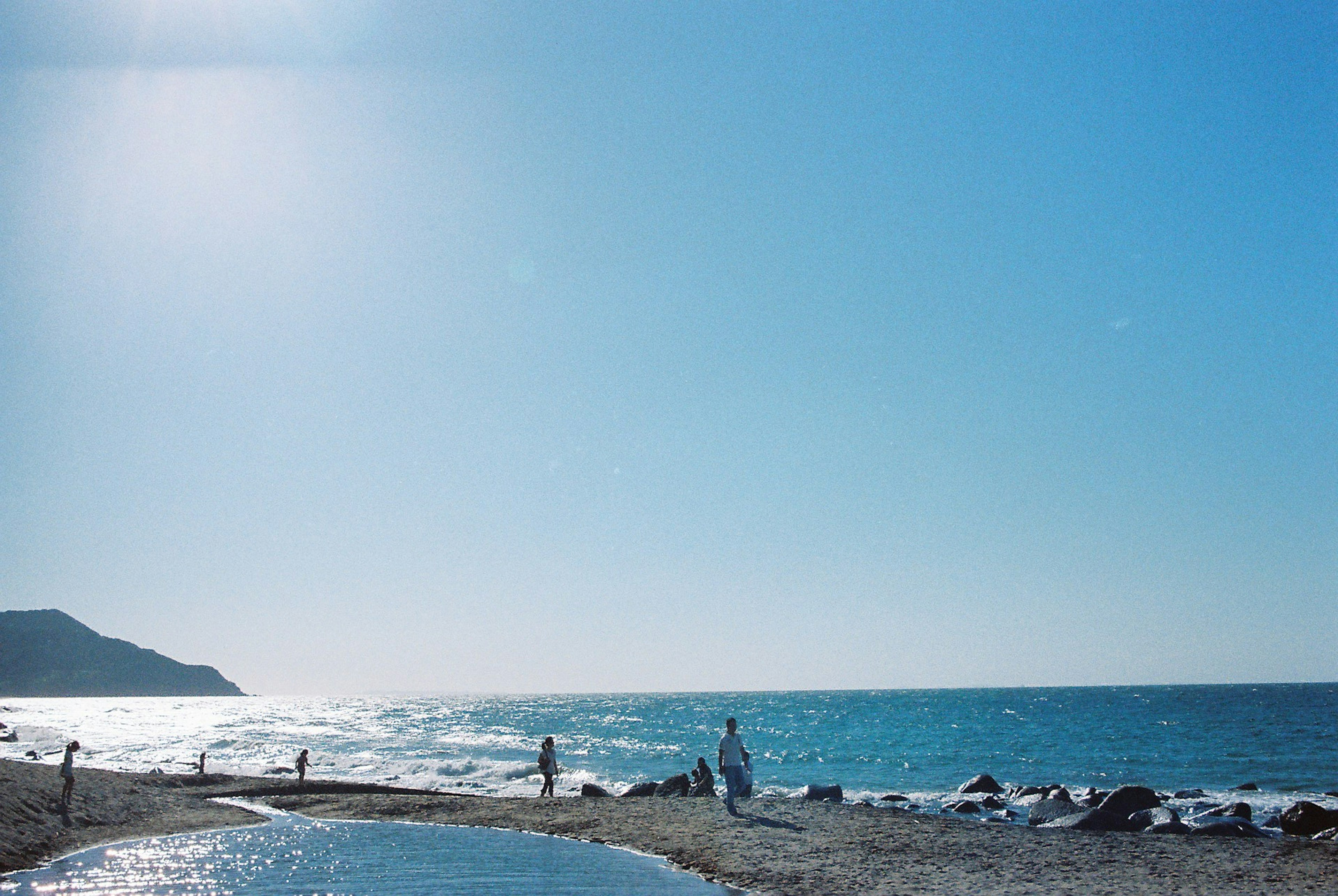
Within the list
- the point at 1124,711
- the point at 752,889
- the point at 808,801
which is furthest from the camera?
the point at 1124,711

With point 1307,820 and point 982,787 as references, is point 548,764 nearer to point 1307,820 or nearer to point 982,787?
point 982,787

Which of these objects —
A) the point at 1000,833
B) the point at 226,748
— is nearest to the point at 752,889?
the point at 1000,833

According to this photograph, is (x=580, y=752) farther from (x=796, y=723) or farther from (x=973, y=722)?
(x=973, y=722)

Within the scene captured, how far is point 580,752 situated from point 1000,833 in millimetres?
49736

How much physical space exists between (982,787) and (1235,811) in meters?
11.0

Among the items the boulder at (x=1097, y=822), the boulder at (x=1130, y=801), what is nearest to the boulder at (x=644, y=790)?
the boulder at (x=1097, y=822)

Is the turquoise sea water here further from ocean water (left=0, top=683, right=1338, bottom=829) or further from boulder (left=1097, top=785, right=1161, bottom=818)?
boulder (left=1097, top=785, right=1161, bottom=818)

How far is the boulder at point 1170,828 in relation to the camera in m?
22.9

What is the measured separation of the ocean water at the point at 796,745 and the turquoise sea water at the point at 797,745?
295 mm

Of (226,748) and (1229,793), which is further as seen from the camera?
(226,748)

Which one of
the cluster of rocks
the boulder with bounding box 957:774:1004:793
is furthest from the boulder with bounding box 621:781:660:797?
the boulder with bounding box 957:774:1004:793

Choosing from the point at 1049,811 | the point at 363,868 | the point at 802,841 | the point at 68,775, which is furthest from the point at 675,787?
the point at 68,775

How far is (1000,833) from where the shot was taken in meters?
17.2

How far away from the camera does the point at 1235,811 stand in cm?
2869
